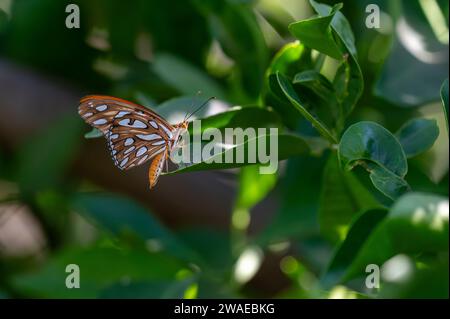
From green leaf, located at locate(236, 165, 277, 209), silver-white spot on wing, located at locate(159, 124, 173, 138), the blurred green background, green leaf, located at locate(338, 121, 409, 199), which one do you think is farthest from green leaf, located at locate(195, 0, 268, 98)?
green leaf, located at locate(338, 121, 409, 199)

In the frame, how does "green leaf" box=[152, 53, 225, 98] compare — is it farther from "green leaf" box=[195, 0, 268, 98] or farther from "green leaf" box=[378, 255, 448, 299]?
"green leaf" box=[378, 255, 448, 299]

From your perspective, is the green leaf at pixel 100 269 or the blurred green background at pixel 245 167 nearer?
the blurred green background at pixel 245 167

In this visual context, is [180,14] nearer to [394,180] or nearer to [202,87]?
[202,87]

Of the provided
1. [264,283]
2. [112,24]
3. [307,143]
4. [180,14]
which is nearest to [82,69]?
[112,24]

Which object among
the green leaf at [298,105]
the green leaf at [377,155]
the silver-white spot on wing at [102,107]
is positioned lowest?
the green leaf at [377,155]

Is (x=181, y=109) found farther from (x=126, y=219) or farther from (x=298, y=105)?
(x=126, y=219)

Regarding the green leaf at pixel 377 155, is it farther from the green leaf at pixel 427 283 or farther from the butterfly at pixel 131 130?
the butterfly at pixel 131 130

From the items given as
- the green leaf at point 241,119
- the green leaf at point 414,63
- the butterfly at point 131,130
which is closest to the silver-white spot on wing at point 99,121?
the butterfly at point 131,130
